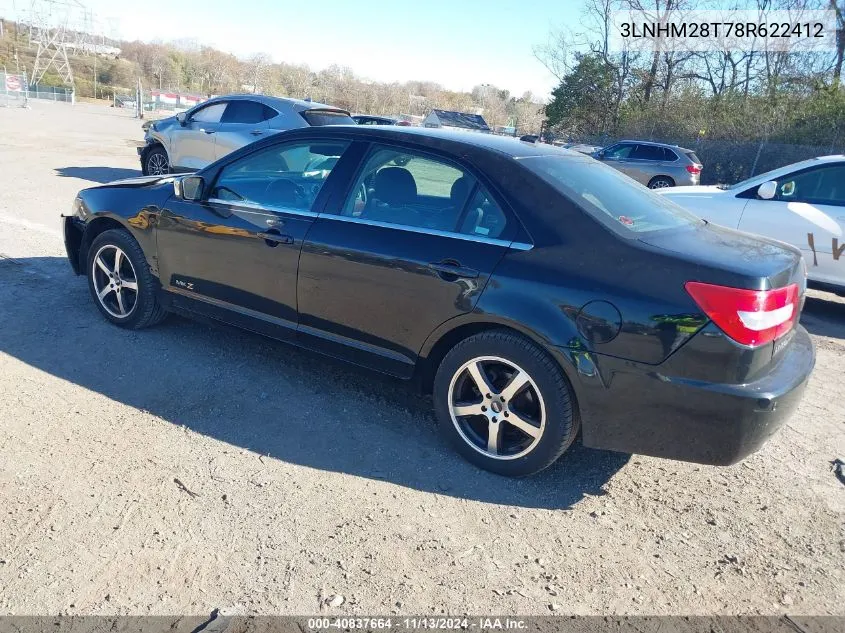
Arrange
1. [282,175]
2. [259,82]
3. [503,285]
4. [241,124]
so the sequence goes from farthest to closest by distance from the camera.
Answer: [259,82]
[241,124]
[282,175]
[503,285]

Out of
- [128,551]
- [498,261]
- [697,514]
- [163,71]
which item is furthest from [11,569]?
[163,71]

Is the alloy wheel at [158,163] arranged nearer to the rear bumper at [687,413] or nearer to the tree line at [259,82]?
the rear bumper at [687,413]

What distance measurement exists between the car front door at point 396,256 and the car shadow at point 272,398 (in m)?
0.26

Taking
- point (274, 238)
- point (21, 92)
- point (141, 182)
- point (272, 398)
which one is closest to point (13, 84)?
point (21, 92)

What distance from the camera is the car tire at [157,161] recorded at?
11703 millimetres

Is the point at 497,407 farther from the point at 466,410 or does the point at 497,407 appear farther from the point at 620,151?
the point at 620,151

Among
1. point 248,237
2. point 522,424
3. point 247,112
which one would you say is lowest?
point 522,424

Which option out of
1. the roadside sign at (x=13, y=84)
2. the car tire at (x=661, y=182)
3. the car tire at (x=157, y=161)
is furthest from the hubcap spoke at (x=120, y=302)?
the roadside sign at (x=13, y=84)

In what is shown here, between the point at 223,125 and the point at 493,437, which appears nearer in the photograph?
the point at 493,437

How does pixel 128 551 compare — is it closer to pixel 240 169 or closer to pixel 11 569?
pixel 11 569

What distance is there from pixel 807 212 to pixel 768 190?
427mm

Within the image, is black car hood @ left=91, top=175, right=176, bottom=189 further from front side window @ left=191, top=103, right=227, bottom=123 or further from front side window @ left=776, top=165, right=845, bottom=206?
front side window @ left=191, top=103, right=227, bottom=123

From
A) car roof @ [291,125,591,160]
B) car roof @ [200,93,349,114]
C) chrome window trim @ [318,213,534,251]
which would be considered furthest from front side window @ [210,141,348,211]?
car roof @ [200,93,349,114]

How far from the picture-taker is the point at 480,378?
322 cm
